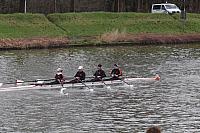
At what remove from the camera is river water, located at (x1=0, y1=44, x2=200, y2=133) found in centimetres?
2836

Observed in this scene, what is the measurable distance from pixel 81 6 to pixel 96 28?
432 inches

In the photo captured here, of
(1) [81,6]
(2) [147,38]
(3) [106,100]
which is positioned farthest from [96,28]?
(3) [106,100]

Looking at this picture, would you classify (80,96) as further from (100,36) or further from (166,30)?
(166,30)

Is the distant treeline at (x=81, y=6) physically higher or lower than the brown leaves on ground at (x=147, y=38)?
higher

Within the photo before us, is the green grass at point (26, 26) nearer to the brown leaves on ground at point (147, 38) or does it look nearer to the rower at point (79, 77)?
the brown leaves on ground at point (147, 38)

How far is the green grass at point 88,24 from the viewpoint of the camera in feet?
217

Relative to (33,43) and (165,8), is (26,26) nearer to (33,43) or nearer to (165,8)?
(33,43)

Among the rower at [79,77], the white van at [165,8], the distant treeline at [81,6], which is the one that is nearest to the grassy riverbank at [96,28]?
the white van at [165,8]

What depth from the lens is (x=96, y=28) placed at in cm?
6925

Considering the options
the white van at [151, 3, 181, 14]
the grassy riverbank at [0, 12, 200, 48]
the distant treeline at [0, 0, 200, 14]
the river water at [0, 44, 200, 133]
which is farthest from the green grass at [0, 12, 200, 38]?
the river water at [0, 44, 200, 133]

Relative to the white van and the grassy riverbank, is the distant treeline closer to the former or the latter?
the white van

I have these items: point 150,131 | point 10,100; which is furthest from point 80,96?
point 150,131

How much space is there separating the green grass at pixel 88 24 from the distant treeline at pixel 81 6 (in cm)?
482

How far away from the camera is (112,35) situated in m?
66.1
